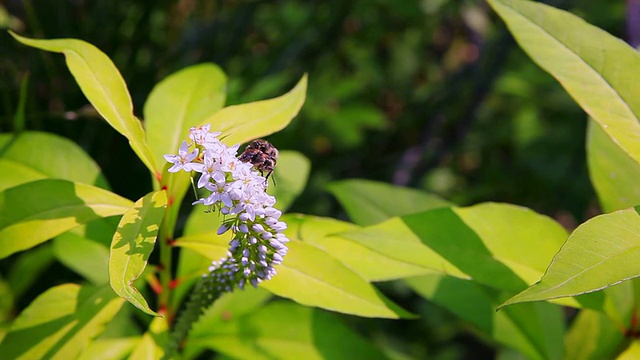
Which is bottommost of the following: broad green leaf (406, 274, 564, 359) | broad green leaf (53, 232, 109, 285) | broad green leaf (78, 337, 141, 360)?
Answer: broad green leaf (53, 232, 109, 285)

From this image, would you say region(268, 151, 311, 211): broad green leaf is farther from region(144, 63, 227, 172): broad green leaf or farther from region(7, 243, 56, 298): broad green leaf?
region(7, 243, 56, 298): broad green leaf

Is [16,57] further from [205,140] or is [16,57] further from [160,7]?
[205,140]

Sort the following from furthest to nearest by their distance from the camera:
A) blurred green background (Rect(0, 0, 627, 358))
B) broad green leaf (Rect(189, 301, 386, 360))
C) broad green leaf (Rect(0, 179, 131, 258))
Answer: blurred green background (Rect(0, 0, 627, 358)) → broad green leaf (Rect(189, 301, 386, 360)) → broad green leaf (Rect(0, 179, 131, 258))

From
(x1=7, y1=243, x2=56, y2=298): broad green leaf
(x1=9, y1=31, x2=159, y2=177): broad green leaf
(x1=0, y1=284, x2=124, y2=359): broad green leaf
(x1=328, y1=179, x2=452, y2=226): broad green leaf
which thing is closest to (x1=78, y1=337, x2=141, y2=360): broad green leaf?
(x1=0, y1=284, x2=124, y2=359): broad green leaf

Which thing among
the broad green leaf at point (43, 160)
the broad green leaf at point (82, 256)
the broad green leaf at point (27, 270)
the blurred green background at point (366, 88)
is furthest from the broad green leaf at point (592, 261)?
the broad green leaf at point (27, 270)

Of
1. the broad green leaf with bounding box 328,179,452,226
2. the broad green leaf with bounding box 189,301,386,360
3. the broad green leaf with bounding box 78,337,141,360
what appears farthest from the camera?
the broad green leaf with bounding box 328,179,452,226

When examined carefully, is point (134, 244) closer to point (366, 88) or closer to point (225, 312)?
point (225, 312)

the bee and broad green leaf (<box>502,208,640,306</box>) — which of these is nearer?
broad green leaf (<box>502,208,640,306</box>)

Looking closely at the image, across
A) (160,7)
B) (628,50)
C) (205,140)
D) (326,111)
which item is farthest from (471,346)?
(205,140)
